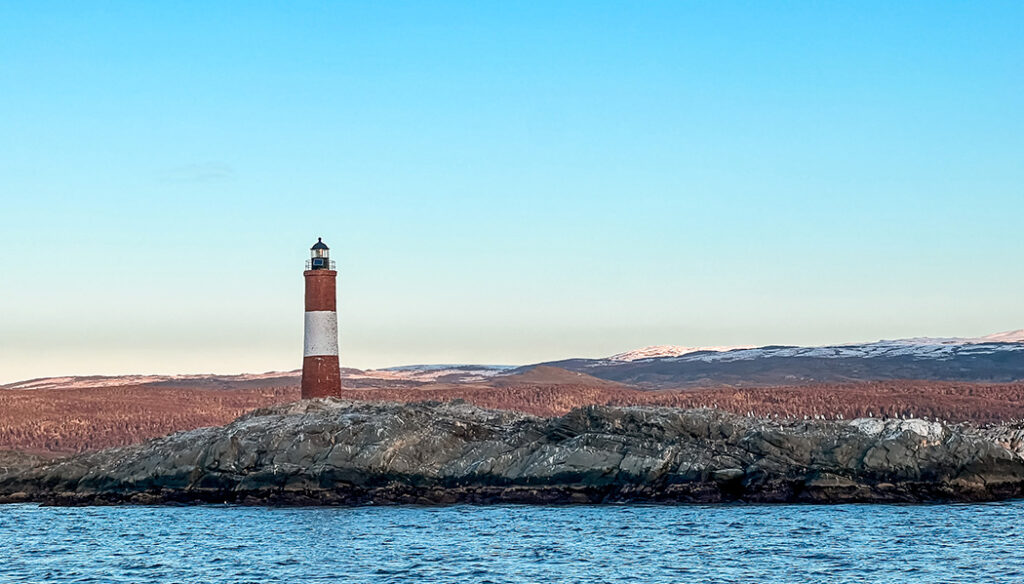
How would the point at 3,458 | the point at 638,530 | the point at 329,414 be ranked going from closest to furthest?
the point at 638,530 → the point at 329,414 → the point at 3,458

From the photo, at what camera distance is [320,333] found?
6009 cm

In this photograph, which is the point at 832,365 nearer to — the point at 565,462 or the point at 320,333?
the point at 320,333

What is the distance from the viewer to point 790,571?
33250 millimetres

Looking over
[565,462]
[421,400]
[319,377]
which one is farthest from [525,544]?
[421,400]

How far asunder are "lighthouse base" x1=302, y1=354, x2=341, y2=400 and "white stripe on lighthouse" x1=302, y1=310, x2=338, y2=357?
11.8 inches

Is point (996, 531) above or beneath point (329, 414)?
beneath

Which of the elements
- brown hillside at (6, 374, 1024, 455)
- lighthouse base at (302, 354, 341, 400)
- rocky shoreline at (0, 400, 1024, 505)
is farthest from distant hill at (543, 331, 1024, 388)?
rocky shoreline at (0, 400, 1024, 505)

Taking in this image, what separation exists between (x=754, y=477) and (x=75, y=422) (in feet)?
197

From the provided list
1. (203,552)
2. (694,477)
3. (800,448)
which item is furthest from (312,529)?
(800,448)

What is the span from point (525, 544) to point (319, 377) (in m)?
24.3

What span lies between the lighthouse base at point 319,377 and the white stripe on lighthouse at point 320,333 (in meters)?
0.30

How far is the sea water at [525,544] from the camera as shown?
3347 cm

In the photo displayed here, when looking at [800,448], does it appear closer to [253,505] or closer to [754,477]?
[754,477]

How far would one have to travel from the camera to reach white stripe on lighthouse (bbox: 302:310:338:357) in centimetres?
6009
